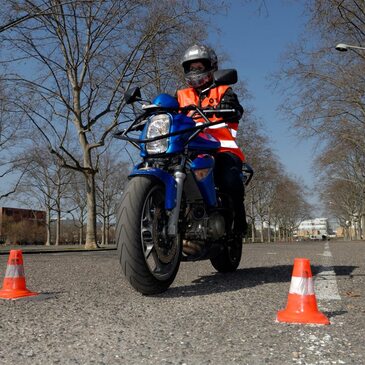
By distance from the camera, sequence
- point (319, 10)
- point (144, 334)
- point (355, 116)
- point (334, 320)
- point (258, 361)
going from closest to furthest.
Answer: point (258, 361), point (144, 334), point (334, 320), point (319, 10), point (355, 116)

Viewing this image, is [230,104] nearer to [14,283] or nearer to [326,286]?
[326,286]

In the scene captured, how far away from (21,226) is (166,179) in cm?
5466

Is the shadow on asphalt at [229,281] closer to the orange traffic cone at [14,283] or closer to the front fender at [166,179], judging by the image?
the front fender at [166,179]

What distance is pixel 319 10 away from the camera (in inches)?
681

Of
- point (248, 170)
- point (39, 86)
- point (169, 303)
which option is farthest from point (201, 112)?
point (39, 86)

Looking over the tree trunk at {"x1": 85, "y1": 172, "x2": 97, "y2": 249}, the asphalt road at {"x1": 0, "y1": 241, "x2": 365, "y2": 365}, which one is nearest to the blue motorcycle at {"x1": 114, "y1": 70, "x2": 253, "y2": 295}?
the asphalt road at {"x1": 0, "y1": 241, "x2": 365, "y2": 365}

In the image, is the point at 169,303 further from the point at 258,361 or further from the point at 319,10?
the point at 319,10

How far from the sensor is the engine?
3895 millimetres

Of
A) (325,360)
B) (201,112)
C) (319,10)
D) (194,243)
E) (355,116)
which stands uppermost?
(319,10)

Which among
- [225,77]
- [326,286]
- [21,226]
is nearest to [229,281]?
[326,286]

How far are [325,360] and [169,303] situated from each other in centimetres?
152

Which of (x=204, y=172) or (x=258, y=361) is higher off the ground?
(x=204, y=172)

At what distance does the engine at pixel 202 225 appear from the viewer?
3895 mm

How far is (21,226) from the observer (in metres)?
54.7
